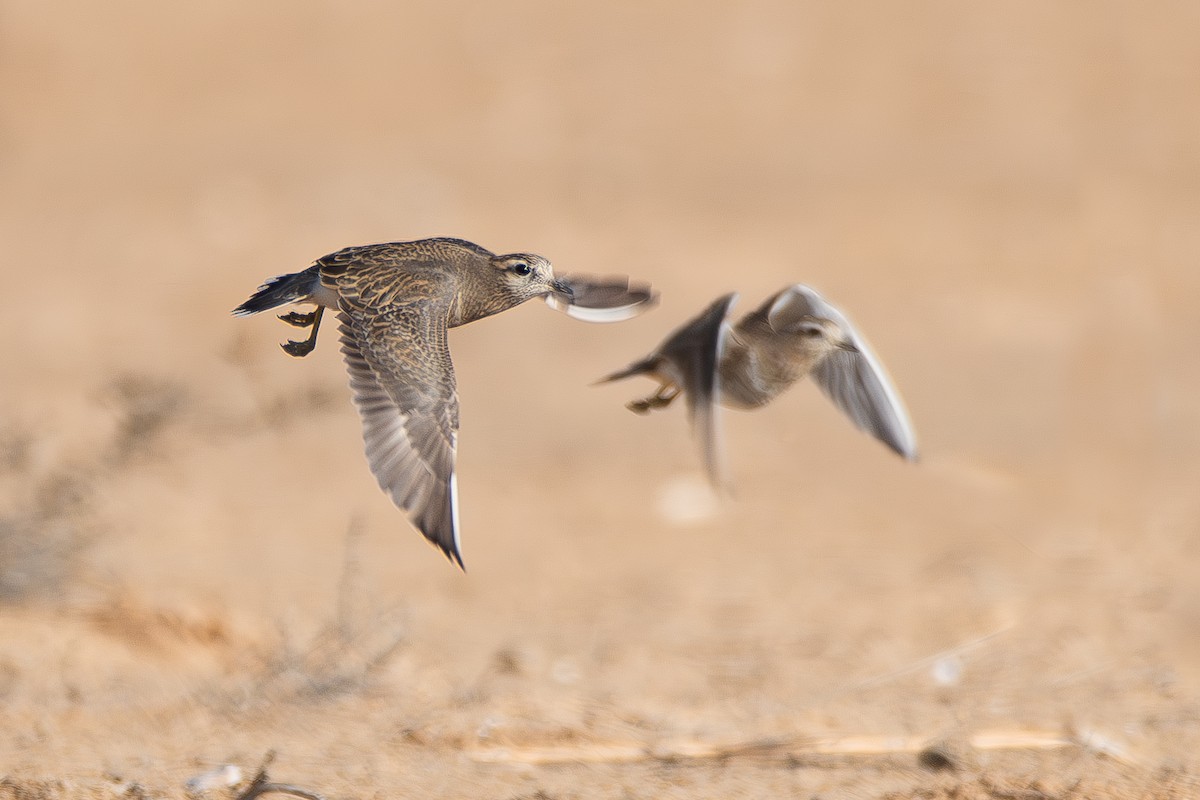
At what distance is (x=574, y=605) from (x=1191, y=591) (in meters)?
3.71

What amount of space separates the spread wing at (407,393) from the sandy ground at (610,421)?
1658 mm

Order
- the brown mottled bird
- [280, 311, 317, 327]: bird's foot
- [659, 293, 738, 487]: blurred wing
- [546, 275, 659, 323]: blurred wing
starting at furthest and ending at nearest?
[546, 275, 659, 323]: blurred wing
[280, 311, 317, 327]: bird's foot
the brown mottled bird
[659, 293, 738, 487]: blurred wing

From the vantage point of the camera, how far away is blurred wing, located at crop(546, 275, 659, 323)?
19.5 feet

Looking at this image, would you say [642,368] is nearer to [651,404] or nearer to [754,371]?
[651,404]

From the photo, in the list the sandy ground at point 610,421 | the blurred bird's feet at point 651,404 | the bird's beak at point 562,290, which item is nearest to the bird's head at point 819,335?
the blurred bird's feet at point 651,404

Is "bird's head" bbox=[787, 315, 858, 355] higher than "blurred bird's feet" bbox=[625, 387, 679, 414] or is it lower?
higher

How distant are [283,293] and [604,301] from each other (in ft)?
4.39

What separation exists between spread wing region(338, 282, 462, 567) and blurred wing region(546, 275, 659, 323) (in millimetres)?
756

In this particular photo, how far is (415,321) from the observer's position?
207 inches

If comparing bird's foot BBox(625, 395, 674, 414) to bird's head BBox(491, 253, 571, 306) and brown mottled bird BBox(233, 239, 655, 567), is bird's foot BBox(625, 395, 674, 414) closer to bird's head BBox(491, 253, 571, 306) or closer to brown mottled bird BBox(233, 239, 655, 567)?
brown mottled bird BBox(233, 239, 655, 567)

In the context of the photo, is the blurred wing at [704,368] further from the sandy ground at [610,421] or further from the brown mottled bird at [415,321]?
the sandy ground at [610,421]

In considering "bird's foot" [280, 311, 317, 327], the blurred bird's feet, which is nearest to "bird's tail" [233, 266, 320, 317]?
"bird's foot" [280, 311, 317, 327]

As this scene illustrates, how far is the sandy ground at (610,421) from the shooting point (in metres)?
6.61

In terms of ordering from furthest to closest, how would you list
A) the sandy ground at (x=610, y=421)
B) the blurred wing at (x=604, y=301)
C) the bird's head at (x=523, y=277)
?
the sandy ground at (x=610, y=421)
the blurred wing at (x=604, y=301)
the bird's head at (x=523, y=277)
